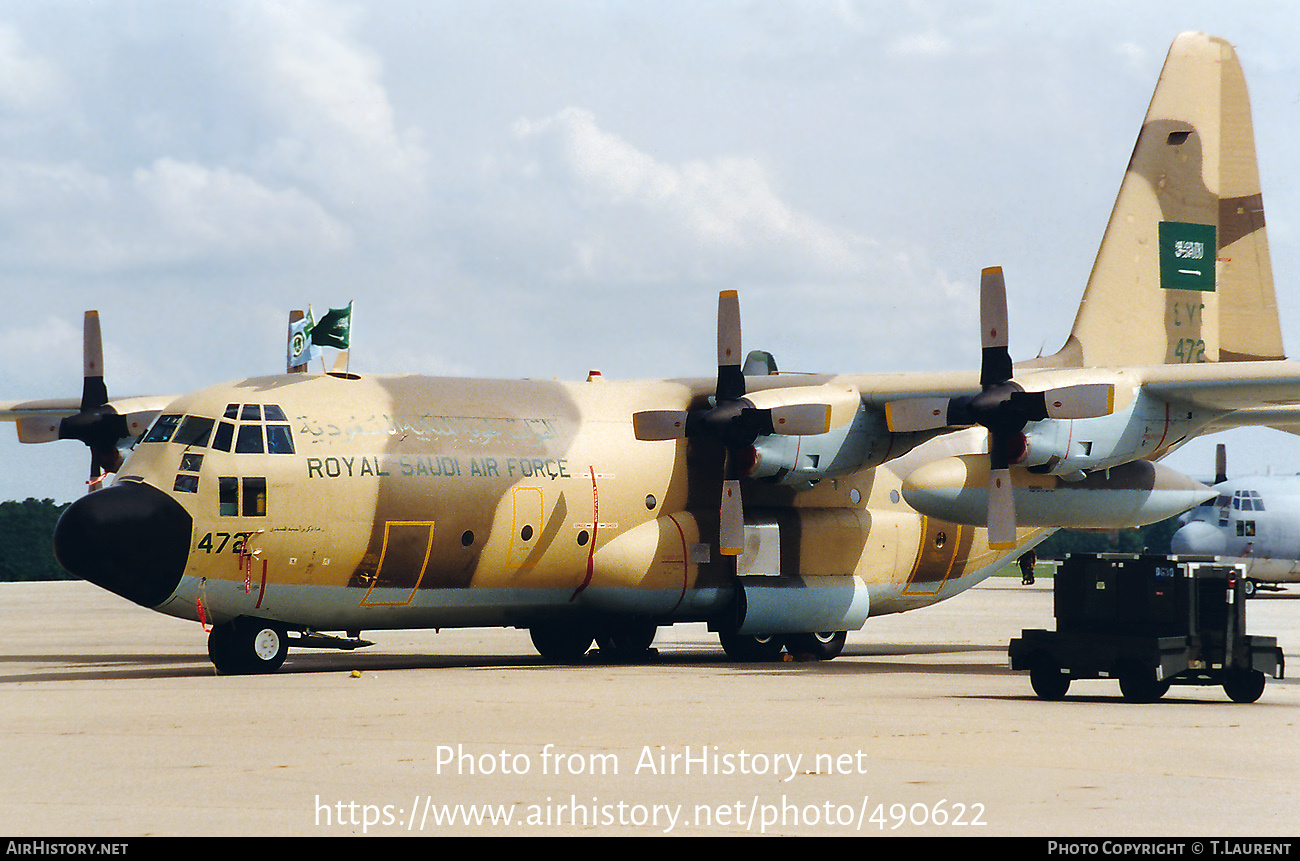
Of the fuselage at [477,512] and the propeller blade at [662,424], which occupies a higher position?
the propeller blade at [662,424]

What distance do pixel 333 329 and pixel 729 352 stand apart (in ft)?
20.5

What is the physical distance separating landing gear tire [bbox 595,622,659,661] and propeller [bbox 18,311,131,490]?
8.77 meters

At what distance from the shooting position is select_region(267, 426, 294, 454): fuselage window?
66.8 feet

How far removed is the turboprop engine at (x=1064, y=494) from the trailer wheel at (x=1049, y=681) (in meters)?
5.04

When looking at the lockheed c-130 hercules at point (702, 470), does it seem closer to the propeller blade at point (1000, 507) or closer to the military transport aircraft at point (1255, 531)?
the propeller blade at point (1000, 507)

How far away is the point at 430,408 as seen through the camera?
2209 centimetres

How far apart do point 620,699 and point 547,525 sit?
5675 mm

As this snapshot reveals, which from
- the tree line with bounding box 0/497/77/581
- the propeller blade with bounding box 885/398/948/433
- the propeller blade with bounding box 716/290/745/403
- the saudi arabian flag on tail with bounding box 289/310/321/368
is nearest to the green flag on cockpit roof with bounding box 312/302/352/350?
the saudi arabian flag on tail with bounding box 289/310/321/368

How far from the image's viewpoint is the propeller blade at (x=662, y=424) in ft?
75.6

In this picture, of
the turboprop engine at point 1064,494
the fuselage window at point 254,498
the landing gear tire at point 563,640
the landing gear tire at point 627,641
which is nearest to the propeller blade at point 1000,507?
the turboprop engine at point 1064,494

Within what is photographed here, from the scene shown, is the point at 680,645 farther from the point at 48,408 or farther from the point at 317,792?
the point at 317,792

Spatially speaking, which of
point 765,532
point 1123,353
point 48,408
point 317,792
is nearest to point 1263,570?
point 1123,353

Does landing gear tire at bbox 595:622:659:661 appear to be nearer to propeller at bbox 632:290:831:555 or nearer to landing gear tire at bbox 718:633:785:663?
landing gear tire at bbox 718:633:785:663

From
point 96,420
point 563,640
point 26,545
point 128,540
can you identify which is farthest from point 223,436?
point 26,545
